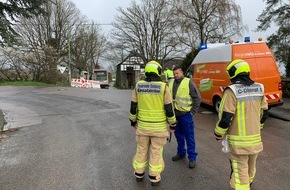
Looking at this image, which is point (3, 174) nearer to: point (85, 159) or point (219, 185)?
point (85, 159)

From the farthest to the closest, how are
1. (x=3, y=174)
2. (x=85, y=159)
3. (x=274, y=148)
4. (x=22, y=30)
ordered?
1. (x=22, y=30)
2. (x=274, y=148)
3. (x=85, y=159)
4. (x=3, y=174)

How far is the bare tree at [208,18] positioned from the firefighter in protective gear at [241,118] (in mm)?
22478

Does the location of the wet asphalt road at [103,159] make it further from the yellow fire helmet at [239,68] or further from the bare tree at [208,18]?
the bare tree at [208,18]

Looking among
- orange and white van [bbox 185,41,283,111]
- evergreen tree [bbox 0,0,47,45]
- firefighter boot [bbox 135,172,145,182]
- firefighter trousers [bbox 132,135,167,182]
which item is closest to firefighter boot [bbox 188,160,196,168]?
firefighter trousers [bbox 132,135,167,182]

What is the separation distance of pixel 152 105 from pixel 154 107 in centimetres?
4

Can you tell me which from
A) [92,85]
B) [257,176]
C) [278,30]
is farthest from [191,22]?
[257,176]

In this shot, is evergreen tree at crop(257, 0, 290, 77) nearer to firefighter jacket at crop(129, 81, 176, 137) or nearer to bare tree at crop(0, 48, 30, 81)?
firefighter jacket at crop(129, 81, 176, 137)

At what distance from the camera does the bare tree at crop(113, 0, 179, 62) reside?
130 ft

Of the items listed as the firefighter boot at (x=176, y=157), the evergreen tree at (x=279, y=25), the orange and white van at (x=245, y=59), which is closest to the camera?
the firefighter boot at (x=176, y=157)

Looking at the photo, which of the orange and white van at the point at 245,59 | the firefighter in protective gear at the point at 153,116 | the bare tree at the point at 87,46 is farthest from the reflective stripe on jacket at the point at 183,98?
the bare tree at the point at 87,46

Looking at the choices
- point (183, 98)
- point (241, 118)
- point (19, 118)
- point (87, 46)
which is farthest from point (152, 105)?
point (87, 46)

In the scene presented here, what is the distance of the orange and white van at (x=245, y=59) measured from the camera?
9.49m

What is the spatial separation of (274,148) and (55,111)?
30.1 ft

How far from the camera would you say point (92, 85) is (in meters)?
35.6
